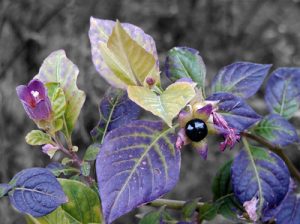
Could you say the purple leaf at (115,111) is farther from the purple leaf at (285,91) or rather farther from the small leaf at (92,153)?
the purple leaf at (285,91)

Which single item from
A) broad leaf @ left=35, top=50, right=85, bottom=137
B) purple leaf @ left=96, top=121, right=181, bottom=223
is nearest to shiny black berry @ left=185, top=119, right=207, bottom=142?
purple leaf @ left=96, top=121, right=181, bottom=223

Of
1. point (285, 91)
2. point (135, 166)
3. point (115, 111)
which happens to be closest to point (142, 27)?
point (285, 91)

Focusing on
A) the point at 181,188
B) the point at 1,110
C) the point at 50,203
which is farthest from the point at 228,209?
the point at 1,110

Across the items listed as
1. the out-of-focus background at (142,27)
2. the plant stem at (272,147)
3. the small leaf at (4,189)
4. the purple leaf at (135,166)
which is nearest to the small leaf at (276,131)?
the plant stem at (272,147)

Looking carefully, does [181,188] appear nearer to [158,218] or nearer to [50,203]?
[158,218]

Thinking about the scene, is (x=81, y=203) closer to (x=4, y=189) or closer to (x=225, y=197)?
(x=4, y=189)
